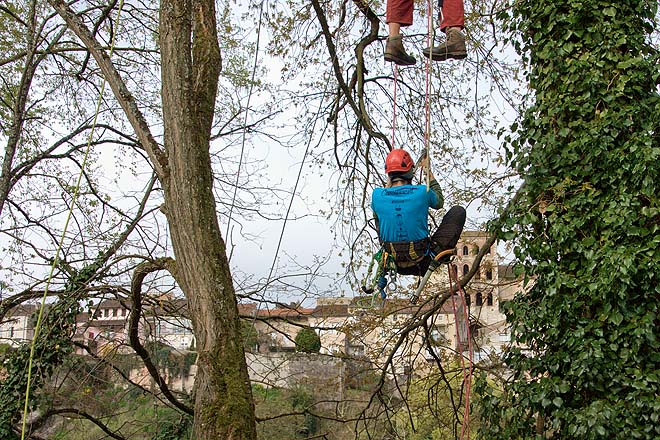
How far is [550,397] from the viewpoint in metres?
4.50

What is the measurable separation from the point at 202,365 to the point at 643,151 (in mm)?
3046

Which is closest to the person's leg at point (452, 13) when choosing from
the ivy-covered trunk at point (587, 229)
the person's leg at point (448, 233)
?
the ivy-covered trunk at point (587, 229)

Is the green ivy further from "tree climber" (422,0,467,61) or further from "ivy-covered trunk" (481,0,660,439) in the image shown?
"ivy-covered trunk" (481,0,660,439)

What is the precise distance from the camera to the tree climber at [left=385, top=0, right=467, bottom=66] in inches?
199

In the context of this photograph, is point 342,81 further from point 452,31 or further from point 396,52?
point 452,31

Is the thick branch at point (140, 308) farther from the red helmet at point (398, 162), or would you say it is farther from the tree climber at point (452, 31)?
the tree climber at point (452, 31)

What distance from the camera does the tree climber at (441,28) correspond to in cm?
506

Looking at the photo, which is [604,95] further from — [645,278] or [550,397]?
[550,397]

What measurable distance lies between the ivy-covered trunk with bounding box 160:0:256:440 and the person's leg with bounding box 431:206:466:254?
1.61 m

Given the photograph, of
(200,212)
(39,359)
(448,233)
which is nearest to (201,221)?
(200,212)

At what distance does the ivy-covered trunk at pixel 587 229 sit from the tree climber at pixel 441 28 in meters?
0.52

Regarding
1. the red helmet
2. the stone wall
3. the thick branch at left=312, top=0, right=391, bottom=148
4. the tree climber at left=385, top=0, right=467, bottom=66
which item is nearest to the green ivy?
the stone wall

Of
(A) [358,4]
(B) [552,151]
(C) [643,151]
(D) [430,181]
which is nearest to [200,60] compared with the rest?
(D) [430,181]

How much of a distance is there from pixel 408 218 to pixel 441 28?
150 centimetres
